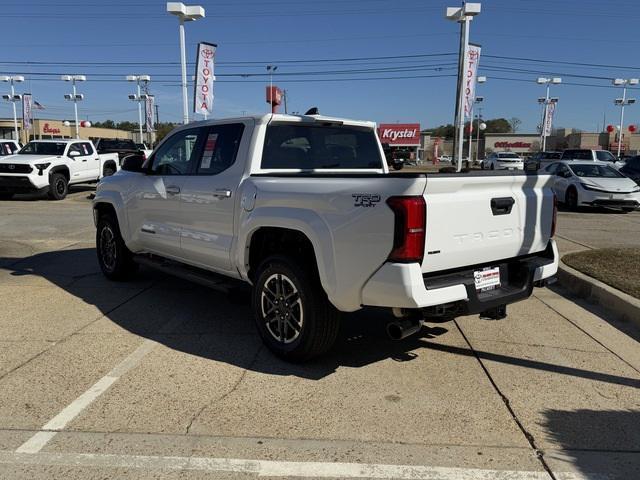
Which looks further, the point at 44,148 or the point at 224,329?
the point at 44,148

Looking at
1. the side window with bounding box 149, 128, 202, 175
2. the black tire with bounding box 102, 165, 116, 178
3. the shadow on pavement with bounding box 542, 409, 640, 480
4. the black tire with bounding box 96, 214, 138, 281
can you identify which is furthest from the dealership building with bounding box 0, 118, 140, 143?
the shadow on pavement with bounding box 542, 409, 640, 480

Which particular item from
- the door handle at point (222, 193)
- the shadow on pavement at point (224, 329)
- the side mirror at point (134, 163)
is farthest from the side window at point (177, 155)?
the shadow on pavement at point (224, 329)

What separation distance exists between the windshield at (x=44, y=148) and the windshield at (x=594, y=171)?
53.7ft

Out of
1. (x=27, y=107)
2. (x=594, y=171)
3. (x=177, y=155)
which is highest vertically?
(x=27, y=107)

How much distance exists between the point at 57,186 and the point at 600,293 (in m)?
16.7

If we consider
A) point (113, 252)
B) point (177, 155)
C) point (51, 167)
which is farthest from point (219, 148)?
point (51, 167)

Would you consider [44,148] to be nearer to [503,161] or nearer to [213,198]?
[213,198]

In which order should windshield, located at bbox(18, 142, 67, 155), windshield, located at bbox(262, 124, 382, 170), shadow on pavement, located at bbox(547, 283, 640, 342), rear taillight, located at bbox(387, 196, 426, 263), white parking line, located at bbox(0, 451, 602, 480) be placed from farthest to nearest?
windshield, located at bbox(18, 142, 67, 155) → shadow on pavement, located at bbox(547, 283, 640, 342) → windshield, located at bbox(262, 124, 382, 170) → rear taillight, located at bbox(387, 196, 426, 263) → white parking line, located at bbox(0, 451, 602, 480)

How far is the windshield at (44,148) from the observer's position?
1873 cm

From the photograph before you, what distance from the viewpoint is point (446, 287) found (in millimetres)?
3660

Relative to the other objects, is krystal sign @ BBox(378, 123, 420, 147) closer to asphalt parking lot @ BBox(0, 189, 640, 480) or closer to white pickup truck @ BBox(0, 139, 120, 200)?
white pickup truck @ BBox(0, 139, 120, 200)

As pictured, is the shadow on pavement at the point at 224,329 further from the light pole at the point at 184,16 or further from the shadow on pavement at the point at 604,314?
the light pole at the point at 184,16

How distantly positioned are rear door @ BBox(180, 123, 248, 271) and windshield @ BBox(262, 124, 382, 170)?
299 millimetres

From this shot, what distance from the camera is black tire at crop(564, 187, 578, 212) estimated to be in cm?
1596
